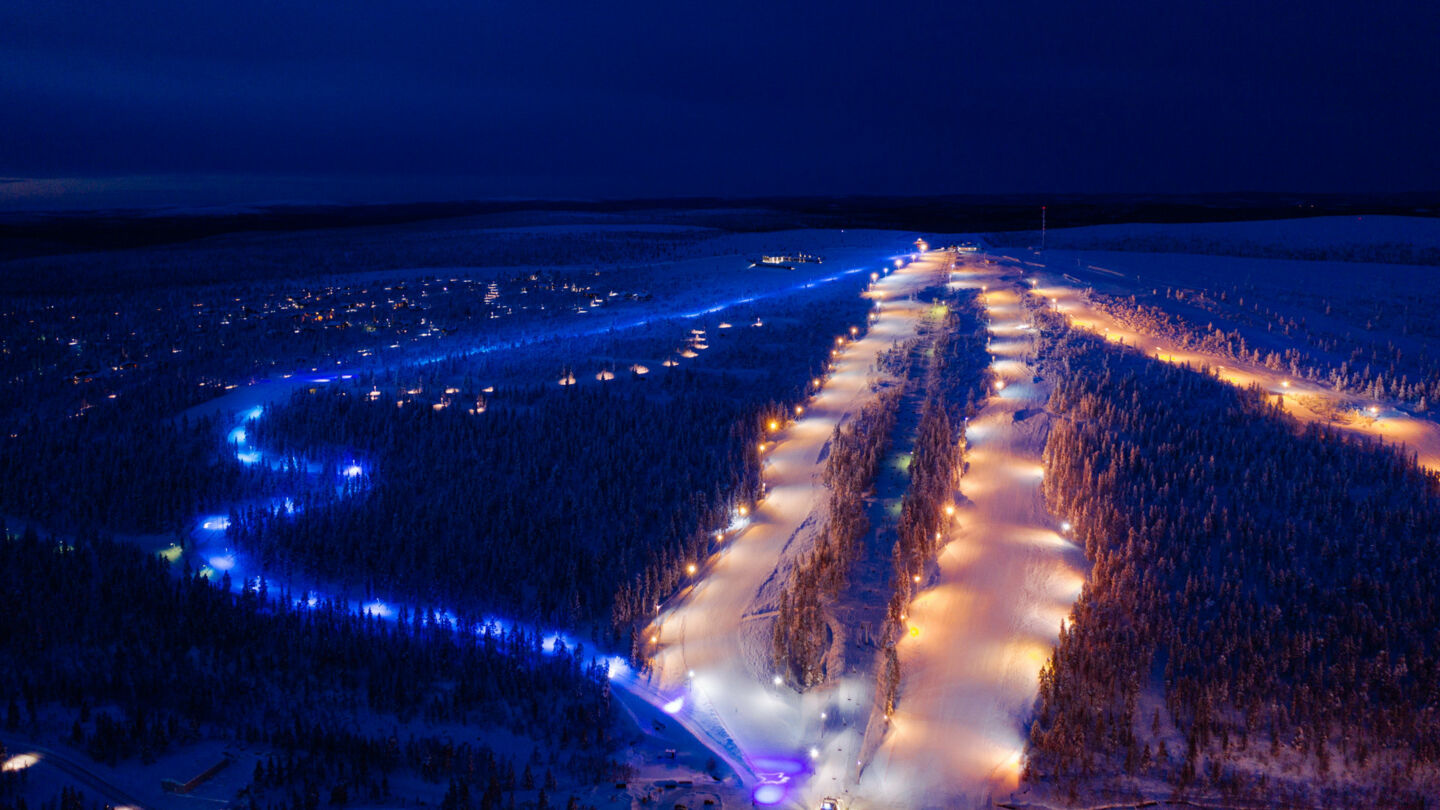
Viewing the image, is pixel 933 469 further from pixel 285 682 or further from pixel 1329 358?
pixel 1329 358

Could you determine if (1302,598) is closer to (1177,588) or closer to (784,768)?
(1177,588)

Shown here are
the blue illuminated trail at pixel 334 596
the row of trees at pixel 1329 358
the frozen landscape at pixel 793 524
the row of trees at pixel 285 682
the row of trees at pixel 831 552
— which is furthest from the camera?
the row of trees at pixel 1329 358

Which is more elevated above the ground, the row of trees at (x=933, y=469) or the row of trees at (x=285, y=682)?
the row of trees at (x=933, y=469)

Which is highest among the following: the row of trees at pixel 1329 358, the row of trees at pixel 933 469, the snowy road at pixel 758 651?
the row of trees at pixel 1329 358

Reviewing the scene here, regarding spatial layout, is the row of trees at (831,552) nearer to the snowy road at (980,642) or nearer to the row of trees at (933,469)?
the row of trees at (933,469)

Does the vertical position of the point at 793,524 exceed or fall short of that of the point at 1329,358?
it falls short

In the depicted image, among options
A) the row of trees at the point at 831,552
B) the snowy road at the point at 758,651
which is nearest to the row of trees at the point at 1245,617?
the snowy road at the point at 758,651

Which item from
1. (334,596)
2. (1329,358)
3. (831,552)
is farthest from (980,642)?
(1329,358)
